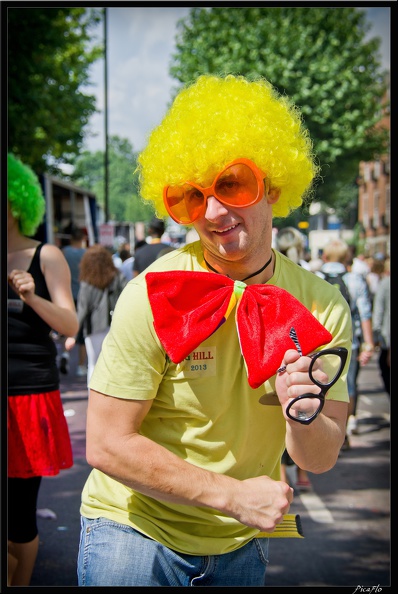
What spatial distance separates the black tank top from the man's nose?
1.64m

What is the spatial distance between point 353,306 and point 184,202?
5.18 metres

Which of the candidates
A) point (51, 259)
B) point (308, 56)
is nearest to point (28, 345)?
point (51, 259)

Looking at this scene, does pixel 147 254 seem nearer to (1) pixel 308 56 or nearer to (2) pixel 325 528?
(2) pixel 325 528

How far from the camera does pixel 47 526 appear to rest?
4859mm

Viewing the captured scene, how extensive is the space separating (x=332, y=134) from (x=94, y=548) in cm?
2857

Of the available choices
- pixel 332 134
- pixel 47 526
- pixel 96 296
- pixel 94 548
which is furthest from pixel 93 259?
pixel 332 134

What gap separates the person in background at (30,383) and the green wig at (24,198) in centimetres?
2

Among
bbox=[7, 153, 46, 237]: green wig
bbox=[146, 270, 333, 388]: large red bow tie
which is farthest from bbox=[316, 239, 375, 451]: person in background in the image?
bbox=[146, 270, 333, 388]: large red bow tie

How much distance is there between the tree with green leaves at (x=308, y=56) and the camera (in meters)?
27.0

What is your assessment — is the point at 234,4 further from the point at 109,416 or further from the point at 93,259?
the point at 93,259

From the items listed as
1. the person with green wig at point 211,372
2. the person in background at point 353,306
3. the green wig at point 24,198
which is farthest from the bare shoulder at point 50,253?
the person in background at point 353,306

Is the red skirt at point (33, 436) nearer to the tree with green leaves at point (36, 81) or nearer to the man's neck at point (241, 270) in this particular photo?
the man's neck at point (241, 270)

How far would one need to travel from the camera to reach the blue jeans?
6.12 feet

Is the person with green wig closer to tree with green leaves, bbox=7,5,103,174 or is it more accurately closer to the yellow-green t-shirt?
the yellow-green t-shirt
